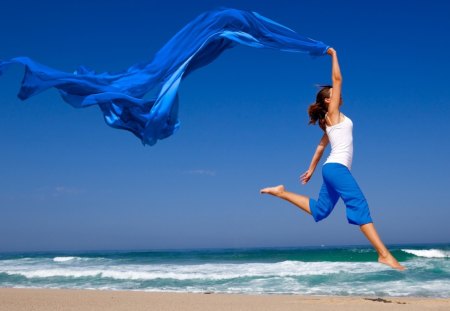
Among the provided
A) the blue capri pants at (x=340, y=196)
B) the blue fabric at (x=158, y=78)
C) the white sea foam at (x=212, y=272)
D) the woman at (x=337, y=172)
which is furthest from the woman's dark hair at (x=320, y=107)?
the white sea foam at (x=212, y=272)

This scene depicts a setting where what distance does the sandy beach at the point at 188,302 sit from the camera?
11.3 meters

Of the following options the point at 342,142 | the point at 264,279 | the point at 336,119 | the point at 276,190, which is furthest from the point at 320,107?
the point at 264,279

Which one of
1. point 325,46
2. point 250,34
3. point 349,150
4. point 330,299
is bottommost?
point 330,299

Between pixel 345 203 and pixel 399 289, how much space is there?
474 inches

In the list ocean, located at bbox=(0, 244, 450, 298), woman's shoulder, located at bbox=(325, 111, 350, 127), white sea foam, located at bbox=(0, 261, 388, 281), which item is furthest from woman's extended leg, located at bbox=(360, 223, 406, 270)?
white sea foam, located at bbox=(0, 261, 388, 281)

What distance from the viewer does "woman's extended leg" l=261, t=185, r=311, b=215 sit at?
5.69 meters

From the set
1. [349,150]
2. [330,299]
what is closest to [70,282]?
[330,299]

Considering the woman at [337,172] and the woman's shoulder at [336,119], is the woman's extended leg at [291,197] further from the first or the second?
the woman's shoulder at [336,119]

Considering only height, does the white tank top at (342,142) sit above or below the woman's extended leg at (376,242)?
above

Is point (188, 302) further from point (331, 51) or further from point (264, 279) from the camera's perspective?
point (331, 51)

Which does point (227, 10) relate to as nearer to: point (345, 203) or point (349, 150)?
point (349, 150)

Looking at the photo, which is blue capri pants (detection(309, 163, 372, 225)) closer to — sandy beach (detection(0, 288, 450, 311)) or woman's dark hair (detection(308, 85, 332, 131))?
woman's dark hair (detection(308, 85, 332, 131))

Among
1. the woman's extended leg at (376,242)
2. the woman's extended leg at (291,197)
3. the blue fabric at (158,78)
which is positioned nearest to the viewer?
the woman's extended leg at (376,242)

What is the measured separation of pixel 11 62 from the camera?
6.52 m
